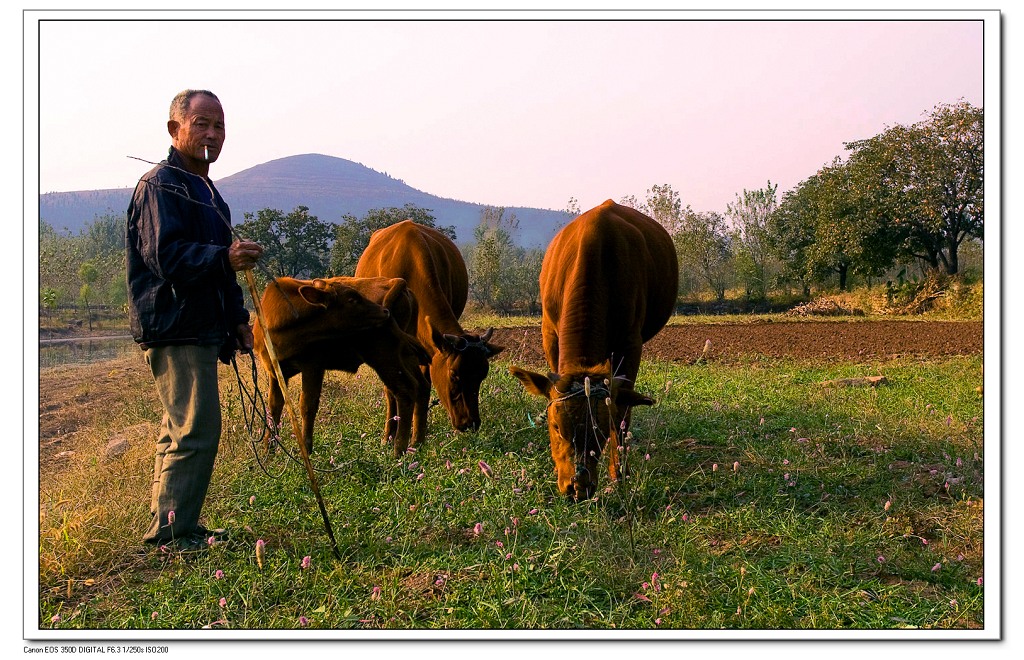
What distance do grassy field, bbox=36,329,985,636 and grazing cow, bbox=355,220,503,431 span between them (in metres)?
0.32

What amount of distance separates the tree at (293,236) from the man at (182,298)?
1236cm

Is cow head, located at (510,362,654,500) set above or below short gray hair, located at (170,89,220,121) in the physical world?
below

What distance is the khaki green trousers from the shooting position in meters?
4.31

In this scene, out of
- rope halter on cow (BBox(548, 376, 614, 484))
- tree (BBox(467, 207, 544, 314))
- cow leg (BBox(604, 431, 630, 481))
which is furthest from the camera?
tree (BBox(467, 207, 544, 314))

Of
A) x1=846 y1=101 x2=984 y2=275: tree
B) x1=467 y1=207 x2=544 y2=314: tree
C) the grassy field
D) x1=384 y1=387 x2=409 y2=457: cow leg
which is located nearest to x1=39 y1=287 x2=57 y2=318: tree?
the grassy field

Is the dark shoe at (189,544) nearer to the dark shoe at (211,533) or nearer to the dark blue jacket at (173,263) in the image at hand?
the dark shoe at (211,533)

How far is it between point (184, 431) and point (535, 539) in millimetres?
2000

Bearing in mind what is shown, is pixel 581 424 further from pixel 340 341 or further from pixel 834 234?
pixel 834 234

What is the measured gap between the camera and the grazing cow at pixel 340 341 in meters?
5.99

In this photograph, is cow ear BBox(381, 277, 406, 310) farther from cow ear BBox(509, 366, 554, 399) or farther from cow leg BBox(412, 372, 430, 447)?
cow ear BBox(509, 366, 554, 399)

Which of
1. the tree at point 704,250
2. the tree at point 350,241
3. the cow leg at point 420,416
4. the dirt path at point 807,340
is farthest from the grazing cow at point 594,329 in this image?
the tree at point 704,250

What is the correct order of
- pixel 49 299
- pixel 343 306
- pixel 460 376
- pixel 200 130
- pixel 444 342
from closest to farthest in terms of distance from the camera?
pixel 200 130
pixel 343 306
pixel 460 376
pixel 444 342
pixel 49 299

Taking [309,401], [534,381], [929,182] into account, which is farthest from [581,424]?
[929,182]

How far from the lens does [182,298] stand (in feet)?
14.1
